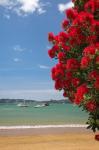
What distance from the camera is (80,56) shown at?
878 centimetres

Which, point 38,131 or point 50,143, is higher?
point 38,131

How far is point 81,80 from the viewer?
8.75 metres

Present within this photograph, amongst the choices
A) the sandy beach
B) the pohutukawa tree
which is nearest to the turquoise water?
the sandy beach

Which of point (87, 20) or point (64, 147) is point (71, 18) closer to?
point (87, 20)

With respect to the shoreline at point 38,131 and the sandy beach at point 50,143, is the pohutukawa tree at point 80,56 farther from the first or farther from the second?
the shoreline at point 38,131

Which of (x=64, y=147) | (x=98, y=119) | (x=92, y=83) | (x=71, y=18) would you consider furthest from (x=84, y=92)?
(x=64, y=147)

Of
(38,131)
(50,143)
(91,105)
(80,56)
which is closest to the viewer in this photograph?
(91,105)

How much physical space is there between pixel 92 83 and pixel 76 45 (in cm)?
88

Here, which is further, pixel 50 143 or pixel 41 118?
pixel 41 118

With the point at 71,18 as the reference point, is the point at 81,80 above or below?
below

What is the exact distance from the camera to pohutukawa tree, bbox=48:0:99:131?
8.07m

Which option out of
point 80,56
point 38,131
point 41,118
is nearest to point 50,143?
point 38,131

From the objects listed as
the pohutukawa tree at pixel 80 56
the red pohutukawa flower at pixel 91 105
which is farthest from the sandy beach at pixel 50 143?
the red pohutukawa flower at pixel 91 105

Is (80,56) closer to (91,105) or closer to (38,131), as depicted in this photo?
(91,105)
